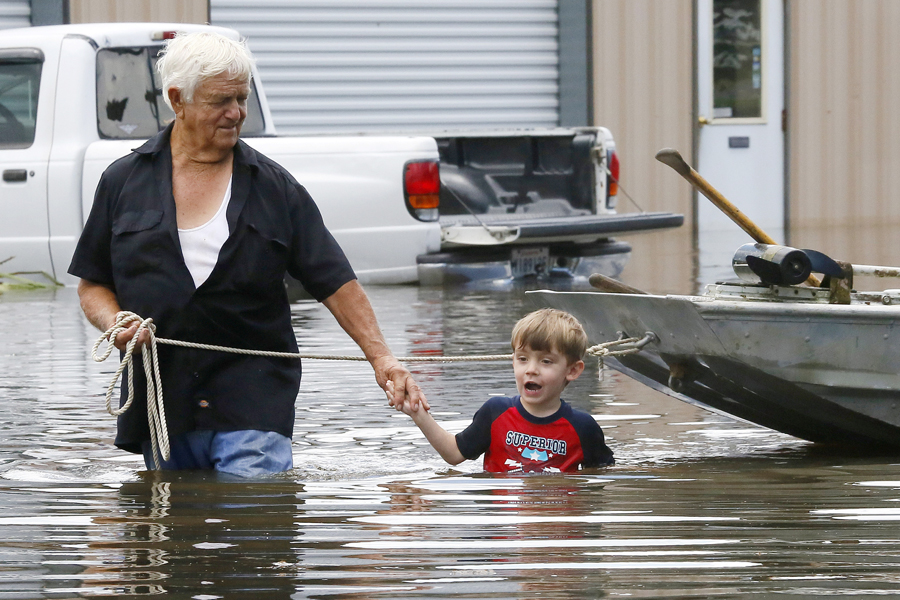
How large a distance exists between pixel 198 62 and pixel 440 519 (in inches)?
49.3

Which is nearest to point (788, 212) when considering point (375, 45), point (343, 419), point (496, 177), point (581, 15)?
point (581, 15)

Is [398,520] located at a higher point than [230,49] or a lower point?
lower

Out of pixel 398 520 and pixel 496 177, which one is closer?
pixel 398 520

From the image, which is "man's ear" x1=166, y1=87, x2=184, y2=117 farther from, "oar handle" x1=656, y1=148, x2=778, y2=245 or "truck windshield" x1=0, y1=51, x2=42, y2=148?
"truck windshield" x1=0, y1=51, x2=42, y2=148

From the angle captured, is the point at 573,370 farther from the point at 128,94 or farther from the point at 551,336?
the point at 128,94

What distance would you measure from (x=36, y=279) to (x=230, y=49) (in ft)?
19.4

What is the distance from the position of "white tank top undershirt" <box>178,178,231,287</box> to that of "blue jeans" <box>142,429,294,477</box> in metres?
0.41

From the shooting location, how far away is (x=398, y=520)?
3.24m

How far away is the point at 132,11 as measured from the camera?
1364cm

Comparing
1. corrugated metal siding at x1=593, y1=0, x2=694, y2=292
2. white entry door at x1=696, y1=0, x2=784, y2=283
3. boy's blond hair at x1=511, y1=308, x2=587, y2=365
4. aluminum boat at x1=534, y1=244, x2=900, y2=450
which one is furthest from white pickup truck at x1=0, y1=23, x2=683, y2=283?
white entry door at x1=696, y1=0, x2=784, y2=283

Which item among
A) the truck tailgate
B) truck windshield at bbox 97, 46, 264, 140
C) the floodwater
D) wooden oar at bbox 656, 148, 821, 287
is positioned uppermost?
truck windshield at bbox 97, 46, 264, 140

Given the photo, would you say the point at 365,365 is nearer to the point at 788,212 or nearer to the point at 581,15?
the point at 581,15

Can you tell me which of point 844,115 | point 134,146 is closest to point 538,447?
point 134,146

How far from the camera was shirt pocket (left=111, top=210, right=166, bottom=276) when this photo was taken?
135 inches
